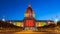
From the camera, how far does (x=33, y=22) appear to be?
192 meters

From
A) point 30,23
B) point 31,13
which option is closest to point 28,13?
point 31,13

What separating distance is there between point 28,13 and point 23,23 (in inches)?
526

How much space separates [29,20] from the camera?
633ft

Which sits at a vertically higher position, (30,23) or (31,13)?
(31,13)

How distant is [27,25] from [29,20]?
678cm

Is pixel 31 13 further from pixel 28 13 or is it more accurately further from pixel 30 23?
pixel 30 23

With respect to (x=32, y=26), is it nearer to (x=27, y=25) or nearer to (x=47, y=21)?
(x=27, y=25)

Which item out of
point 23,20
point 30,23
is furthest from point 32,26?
point 23,20

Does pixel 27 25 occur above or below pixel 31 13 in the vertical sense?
below

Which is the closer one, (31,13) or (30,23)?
(30,23)

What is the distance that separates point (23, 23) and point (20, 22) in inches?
220

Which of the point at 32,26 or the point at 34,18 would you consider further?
the point at 34,18

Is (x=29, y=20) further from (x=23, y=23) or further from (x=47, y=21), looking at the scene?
(x=47, y=21)

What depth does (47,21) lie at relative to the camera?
652 ft
